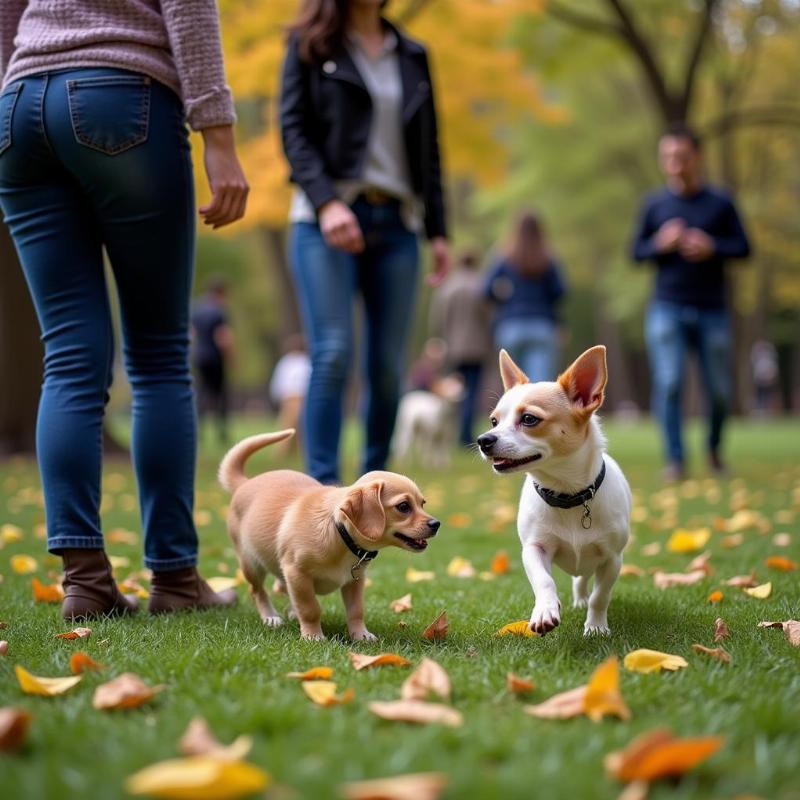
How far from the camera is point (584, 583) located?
3.38m

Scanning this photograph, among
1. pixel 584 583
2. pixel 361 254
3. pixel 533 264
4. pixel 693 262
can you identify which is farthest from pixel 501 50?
pixel 584 583

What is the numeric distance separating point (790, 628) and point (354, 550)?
128 cm

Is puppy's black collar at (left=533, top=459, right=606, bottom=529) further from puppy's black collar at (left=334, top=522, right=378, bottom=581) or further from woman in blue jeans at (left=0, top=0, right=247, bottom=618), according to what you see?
woman in blue jeans at (left=0, top=0, right=247, bottom=618)

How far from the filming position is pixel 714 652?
8.32 ft

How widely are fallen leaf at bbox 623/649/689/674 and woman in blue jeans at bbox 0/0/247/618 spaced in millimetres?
1545

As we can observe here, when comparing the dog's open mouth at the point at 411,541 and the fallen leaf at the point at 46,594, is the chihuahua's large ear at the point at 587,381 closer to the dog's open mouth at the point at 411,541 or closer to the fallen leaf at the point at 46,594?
the dog's open mouth at the point at 411,541

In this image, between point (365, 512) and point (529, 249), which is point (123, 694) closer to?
point (365, 512)

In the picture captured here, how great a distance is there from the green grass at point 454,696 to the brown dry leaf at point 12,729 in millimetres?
20

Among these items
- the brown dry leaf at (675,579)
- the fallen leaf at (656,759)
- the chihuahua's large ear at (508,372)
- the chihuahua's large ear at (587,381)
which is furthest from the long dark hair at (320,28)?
the fallen leaf at (656,759)

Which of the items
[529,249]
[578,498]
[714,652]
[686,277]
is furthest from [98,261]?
[529,249]

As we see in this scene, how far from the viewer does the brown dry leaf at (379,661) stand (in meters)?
2.42

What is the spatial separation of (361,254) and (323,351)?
54 centimetres

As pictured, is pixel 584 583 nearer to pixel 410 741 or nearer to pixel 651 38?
pixel 410 741

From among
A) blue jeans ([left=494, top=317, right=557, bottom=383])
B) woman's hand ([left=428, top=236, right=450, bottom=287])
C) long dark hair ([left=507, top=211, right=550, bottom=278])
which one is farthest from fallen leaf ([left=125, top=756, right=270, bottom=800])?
long dark hair ([left=507, top=211, right=550, bottom=278])
